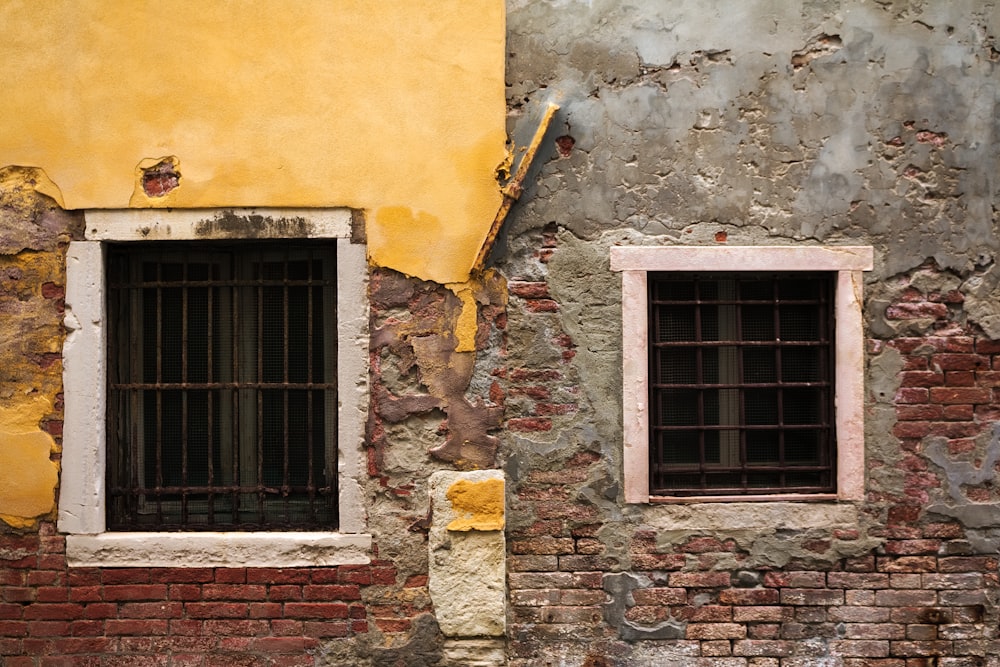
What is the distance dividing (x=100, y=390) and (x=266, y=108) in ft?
4.42

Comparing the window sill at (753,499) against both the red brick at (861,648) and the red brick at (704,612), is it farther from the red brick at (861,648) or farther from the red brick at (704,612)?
the red brick at (861,648)

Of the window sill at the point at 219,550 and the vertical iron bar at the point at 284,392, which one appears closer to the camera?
the window sill at the point at 219,550

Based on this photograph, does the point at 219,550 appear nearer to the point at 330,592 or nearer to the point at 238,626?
the point at 238,626

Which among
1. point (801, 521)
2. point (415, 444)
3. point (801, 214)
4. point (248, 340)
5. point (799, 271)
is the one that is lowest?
point (801, 521)

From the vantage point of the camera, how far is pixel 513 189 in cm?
345

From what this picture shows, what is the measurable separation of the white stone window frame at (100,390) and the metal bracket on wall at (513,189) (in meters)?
0.50

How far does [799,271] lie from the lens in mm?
3535

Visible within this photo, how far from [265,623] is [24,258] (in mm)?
1808

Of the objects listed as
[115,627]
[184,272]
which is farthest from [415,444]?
[115,627]

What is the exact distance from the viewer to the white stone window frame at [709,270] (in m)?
3.48

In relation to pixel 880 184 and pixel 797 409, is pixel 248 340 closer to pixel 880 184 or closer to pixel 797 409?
pixel 797 409

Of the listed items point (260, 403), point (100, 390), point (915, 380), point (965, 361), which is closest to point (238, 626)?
point (260, 403)

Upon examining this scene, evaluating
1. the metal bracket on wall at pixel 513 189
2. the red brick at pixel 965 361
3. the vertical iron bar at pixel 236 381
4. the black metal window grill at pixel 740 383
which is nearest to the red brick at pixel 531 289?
the metal bracket on wall at pixel 513 189

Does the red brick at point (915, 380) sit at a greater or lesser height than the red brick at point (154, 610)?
greater
